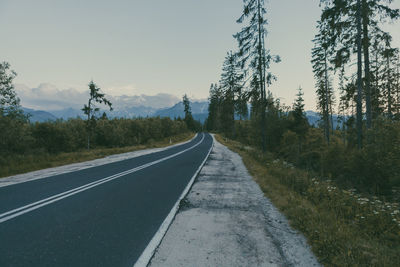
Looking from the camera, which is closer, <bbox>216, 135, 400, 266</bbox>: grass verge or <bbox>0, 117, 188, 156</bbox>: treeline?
<bbox>216, 135, 400, 266</bbox>: grass verge

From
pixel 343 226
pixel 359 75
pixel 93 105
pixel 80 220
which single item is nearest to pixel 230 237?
pixel 343 226

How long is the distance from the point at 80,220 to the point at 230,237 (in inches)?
123

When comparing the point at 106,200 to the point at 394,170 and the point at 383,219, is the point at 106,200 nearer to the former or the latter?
the point at 383,219

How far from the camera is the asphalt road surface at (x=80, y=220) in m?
2.93

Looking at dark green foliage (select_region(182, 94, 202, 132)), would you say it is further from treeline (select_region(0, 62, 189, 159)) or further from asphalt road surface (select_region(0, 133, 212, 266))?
asphalt road surface (select_region(0, 133, 212, 266))

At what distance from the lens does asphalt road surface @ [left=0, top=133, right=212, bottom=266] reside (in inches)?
115

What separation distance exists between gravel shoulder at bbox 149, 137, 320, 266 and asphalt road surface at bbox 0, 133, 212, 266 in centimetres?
52

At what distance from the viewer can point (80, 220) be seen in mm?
4129

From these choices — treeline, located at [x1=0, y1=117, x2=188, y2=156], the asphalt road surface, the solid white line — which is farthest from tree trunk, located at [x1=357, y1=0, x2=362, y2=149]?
treeline, located at [x1=0, y1=117, x2=188, y2=156]

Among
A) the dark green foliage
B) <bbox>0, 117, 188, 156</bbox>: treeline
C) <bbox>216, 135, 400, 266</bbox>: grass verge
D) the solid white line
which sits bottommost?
<bbox>216, 135, 400, 266</bbox>: grass verge

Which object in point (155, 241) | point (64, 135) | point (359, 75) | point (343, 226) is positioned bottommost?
point (343, 226)

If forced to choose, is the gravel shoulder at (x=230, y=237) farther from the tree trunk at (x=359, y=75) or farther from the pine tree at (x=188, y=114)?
the pine tree at (x=188, y=114)

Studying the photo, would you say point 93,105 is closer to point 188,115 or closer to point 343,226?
point 343,226

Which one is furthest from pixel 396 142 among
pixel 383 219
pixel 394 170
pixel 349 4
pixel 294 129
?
pixel 294 129
